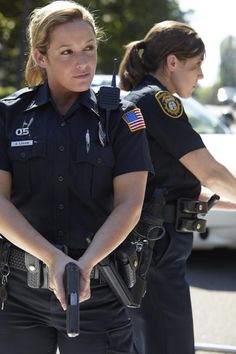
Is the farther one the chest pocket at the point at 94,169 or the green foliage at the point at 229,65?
the green foliage at the point at 229,65

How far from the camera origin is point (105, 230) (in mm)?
2287

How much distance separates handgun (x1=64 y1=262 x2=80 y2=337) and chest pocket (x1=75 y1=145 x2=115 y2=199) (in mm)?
316

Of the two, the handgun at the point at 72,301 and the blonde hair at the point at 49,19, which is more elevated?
the blonde hair at the point at 49,19

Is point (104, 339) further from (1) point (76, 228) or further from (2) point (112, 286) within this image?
(1) point (76, 228)

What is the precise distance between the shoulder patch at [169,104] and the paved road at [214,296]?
5.51ft

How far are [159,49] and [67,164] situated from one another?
0.97 m

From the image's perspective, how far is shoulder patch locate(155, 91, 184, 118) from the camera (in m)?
2.98

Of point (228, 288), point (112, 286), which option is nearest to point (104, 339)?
point (112, 286)

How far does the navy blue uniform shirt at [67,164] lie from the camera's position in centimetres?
238

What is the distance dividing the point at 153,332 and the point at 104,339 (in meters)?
0.74

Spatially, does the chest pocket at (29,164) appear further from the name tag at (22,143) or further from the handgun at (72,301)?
the handgun at (72,301)

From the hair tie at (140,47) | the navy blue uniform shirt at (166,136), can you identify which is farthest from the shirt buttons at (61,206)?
the hair tie at (140,47)

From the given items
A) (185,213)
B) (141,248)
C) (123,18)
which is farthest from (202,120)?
(123,18)

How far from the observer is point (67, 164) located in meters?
2.38
